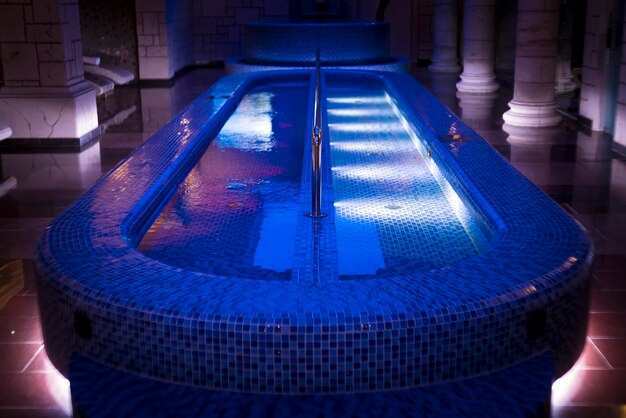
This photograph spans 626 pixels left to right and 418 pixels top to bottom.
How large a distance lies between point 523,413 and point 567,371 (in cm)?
68

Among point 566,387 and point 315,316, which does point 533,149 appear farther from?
point 315,316

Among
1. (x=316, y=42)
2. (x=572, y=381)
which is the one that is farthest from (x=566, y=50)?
(x=572, y=381)

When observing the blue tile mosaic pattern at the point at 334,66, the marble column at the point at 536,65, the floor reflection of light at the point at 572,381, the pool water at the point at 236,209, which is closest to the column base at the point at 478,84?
the blue tile mosaic pattern at the point at 334,66

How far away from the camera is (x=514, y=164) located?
6.97 meters

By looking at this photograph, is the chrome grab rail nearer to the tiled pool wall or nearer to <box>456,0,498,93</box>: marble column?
the tiled pool wall

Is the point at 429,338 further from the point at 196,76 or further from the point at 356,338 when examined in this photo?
the point at 196,76

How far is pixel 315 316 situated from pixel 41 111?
6.26 m

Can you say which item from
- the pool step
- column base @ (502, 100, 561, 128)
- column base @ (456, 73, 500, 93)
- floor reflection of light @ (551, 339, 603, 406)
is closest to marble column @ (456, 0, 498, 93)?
column base @ (456, 73, 500, 93)

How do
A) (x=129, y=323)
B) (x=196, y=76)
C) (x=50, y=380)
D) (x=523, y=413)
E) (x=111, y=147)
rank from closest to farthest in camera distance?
(x=523, y=413) < (x=129, y=323) < (x=50, y=380) < (x=111, y=147) < (x=196, y=76)

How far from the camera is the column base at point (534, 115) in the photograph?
360 inches

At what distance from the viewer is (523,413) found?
8.13 feet

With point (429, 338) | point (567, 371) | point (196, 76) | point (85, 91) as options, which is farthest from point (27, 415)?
point (196, 76)

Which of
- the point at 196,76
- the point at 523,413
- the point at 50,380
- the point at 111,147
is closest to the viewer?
the point at 523,413

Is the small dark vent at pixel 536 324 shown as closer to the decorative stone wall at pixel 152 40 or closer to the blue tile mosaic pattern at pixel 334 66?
the blue tile mosaic pattern at pixel 334 66
